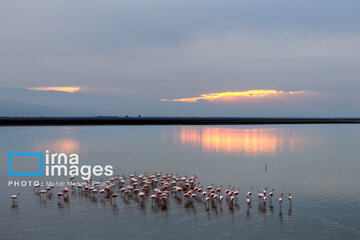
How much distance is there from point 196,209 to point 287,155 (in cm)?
2249

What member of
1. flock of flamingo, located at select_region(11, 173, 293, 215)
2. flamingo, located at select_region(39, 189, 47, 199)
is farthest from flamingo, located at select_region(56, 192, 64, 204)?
flamingo, located at select_region(39, 189, 47, 199)

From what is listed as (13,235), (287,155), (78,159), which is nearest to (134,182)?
(13,235)

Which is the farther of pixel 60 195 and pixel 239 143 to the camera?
pixel 239 143

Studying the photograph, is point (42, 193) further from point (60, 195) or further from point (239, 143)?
point (239, 143)

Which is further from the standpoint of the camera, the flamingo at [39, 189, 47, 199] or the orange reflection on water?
the orange reflection on water

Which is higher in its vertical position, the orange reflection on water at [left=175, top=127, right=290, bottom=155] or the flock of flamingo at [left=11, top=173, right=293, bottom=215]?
the orange reflection on water at [left=175, top=127, right=290, bottom=155]

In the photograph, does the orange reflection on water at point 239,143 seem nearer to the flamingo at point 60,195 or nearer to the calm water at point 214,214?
the calm water at point 214,214

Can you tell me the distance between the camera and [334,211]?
15523 mm

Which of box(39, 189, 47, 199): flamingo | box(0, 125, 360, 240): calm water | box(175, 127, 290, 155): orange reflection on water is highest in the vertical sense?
box(175, 127, 290, 155): orange reflection on water

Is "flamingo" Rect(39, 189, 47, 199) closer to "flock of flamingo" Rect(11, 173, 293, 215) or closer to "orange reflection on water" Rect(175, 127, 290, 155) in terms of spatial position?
"flock of flamingo" Rect(11, 173, 293, 215)

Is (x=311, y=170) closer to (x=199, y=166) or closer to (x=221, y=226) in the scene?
(x=199, y=166)

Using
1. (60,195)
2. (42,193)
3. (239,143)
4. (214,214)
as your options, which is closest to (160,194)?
(214,214)

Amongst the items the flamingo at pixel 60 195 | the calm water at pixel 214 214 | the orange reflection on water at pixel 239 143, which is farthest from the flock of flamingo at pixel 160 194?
the orange reflection on water at pixel 239 143

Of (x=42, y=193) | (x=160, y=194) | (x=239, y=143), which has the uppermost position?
(x=239, y=143)
